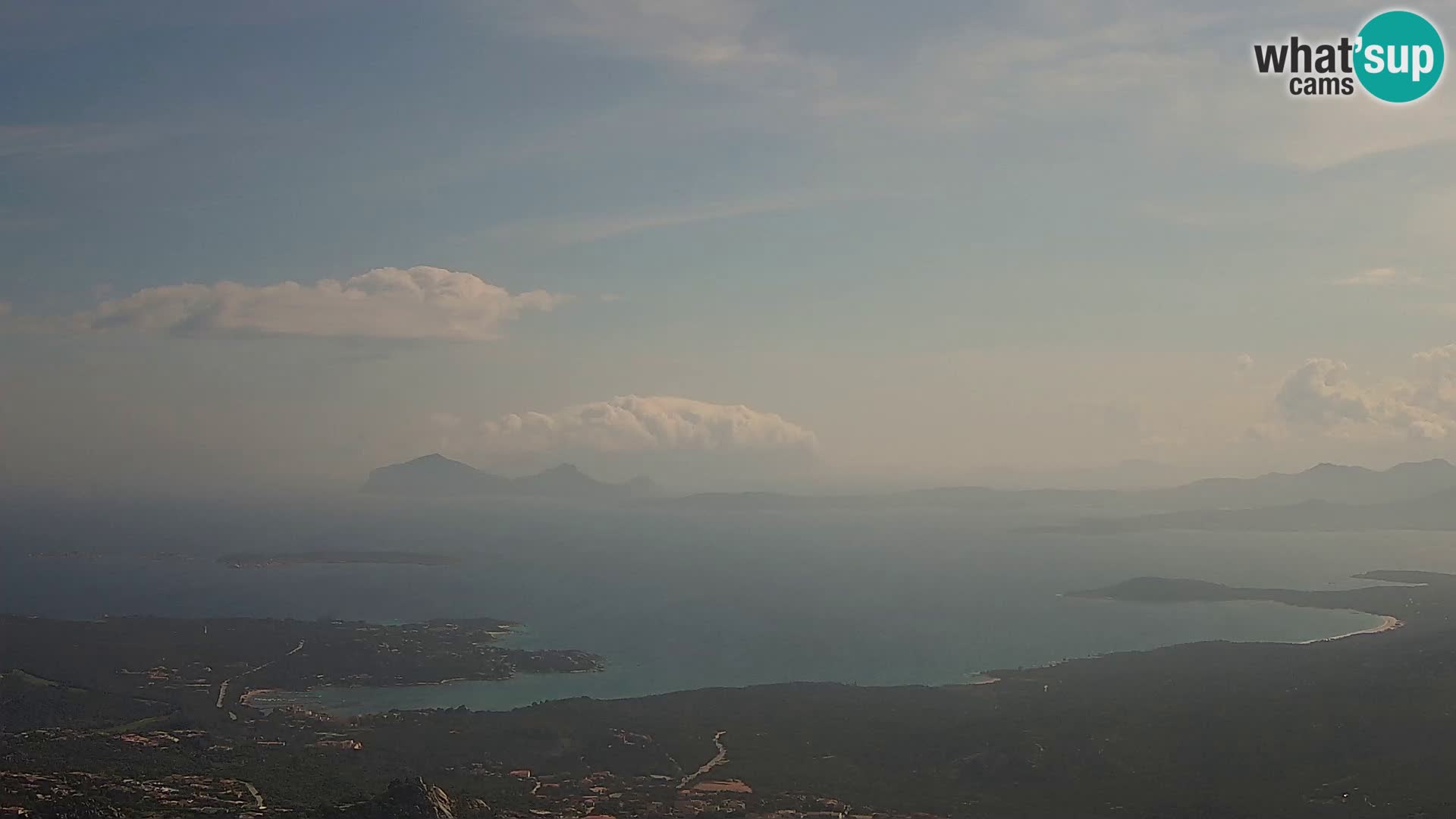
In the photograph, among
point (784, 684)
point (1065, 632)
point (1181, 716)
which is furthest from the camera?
point (1065, 632)

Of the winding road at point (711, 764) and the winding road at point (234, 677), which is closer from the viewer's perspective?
the winding road at point (711, 764)

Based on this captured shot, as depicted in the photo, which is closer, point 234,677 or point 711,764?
point 711,764

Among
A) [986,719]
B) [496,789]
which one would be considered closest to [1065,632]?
[986,719]

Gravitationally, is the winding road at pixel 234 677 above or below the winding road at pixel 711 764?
below

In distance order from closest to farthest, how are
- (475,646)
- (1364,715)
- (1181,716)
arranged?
1. (1364,715)
2. (1181,716)
3. (475,646)

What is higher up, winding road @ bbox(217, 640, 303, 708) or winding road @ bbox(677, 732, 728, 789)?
winding road @ bbox(677, 732, 728, 789)

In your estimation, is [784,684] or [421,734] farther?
[784,684]

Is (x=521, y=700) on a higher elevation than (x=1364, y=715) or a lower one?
lower

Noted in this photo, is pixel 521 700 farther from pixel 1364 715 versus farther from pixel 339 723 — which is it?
pixel 1364 715

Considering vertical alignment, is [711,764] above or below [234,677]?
above

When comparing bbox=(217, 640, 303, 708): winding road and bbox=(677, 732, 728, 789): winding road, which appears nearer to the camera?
bbox=(677, 732, 728, 789): winding road
